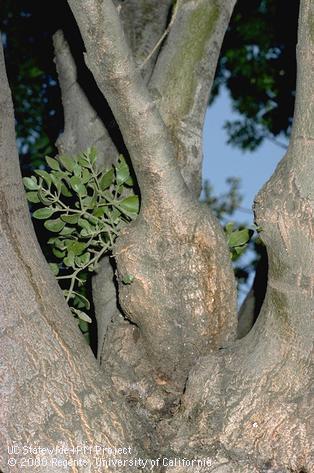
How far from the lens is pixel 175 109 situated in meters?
2.77

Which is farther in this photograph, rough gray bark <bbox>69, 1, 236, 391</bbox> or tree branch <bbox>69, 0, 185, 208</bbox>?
rough gray bark <bbox>69, 1, 236, 391</bbox>

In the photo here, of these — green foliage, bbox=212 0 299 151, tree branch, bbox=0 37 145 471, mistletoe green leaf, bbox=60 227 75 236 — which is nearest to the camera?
tree branch, bbox=0 37 145 471

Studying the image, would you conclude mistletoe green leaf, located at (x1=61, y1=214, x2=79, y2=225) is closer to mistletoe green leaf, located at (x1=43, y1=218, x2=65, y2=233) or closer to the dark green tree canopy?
mistletoe green leaf, located at (x1=43, y1=218, x2=65, y2=233)

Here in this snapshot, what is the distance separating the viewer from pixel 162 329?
96.6 inches

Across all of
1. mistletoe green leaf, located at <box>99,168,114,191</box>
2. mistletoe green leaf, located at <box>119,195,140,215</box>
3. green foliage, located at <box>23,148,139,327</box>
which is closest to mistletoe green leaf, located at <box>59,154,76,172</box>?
green foliage, located at <box>23,148,139,327</box>

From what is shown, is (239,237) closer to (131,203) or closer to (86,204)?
(131,203)

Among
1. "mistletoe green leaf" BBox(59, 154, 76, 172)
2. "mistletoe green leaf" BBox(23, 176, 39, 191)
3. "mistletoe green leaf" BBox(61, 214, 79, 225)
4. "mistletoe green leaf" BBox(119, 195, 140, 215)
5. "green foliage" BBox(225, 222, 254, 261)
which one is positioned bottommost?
"green foliage" BBox(225, 222, 254, 261)

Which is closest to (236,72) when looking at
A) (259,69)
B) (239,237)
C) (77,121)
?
(259,69)

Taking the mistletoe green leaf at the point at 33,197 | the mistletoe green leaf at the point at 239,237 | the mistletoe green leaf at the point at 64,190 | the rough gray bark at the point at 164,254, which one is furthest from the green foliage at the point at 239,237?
the mistletoe green leaf at the point at 33,197

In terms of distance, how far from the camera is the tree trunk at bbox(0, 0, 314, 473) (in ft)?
6.67

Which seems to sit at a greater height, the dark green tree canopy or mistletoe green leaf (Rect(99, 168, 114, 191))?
the dark green tree canopy

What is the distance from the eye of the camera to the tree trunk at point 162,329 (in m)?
2.03

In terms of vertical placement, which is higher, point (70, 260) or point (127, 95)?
point (127, 95)

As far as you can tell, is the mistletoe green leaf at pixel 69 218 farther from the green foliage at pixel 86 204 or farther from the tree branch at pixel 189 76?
the tree branch at pixel 189 76
